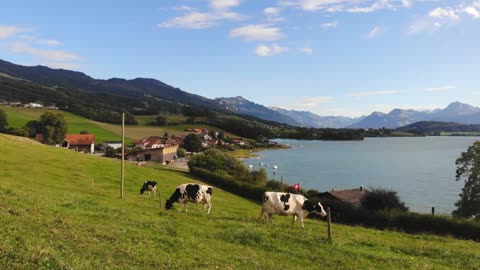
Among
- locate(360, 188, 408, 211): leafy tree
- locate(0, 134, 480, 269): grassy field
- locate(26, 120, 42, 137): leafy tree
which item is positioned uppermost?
locate(26, 120, 42, 137): leafy tree

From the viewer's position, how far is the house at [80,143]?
13562cm

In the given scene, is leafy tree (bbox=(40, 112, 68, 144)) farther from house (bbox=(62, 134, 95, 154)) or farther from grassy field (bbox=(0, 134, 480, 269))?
grassy field (bbox=(0, 134, 480, 269))

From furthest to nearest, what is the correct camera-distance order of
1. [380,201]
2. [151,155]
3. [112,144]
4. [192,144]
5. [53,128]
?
[192,144] → [112,144] → [151,155] → [53,128] → [380,201]

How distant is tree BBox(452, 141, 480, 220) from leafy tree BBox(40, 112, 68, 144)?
107 m

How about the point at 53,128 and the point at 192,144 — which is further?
the point at 192,144

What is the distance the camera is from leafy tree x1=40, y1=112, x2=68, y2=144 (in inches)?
4756

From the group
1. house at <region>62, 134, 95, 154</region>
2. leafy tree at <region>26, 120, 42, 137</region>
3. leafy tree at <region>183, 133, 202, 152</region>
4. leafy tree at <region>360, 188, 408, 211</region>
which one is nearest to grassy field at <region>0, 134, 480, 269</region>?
leafy tree at <region>360, 188, 408, 211</region>

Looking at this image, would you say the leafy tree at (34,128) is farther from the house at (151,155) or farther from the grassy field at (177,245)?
the grassy field at (177,245)

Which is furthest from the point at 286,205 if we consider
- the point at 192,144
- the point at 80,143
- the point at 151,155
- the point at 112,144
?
the point at 192,144

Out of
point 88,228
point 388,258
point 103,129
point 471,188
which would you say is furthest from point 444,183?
point 103,129

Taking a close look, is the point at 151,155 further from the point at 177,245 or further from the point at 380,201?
the point at 177,245

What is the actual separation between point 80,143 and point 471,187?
11804 centimetres

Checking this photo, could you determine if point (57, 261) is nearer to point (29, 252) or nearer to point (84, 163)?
point (29, 252)

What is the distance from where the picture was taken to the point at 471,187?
55375 mm
